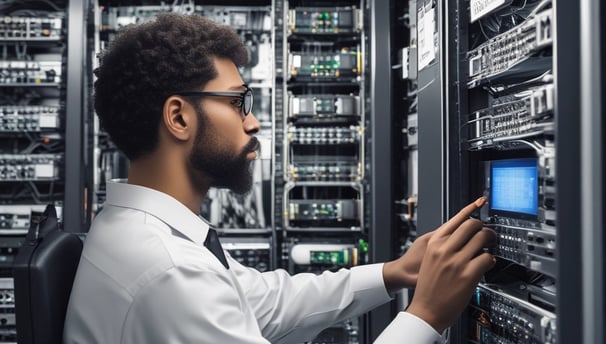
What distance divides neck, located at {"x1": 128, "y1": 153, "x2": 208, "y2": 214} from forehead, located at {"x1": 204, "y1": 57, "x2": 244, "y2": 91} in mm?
200

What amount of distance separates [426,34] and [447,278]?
0.96 metres

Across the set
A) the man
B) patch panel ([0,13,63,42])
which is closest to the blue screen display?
the man


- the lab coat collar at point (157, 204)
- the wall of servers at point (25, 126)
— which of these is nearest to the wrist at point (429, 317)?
the lab coat collar at point (157, 204)

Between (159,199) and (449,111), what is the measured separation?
85cm

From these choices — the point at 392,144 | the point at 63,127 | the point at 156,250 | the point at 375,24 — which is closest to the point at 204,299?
the point at 156,250

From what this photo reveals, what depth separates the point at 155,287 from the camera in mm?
1132

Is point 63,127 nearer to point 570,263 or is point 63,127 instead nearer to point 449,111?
point 449,111

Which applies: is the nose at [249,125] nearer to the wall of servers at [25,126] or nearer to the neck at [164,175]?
the neck at [164,175]

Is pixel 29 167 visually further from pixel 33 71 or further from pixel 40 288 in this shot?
pixel 40 288

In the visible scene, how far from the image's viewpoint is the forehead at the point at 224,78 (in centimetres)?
147

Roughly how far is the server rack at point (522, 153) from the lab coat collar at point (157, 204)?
0.73 m

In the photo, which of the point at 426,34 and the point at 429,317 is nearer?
the point at 429,317

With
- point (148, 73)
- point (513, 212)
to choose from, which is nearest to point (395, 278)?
point (513, 212)

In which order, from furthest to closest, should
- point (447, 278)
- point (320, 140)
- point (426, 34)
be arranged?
1. point (320, 140)
2. point (426, 34)
3. point (447, 278)
